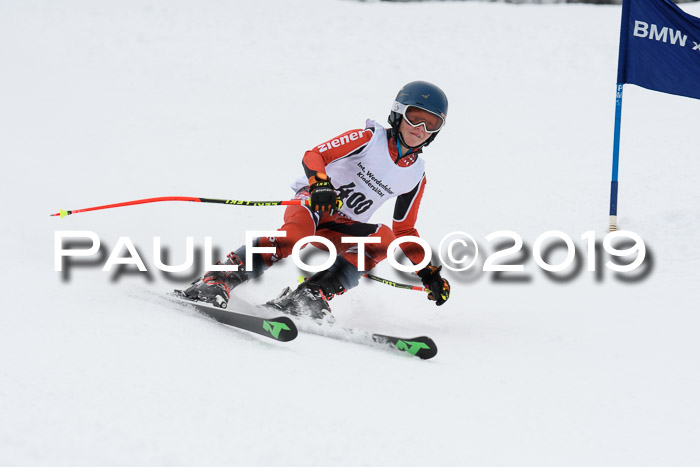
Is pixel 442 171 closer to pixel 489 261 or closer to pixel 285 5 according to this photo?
pixel 489 261

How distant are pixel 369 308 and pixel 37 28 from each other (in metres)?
9.85

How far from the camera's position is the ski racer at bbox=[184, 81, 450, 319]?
401 centimetres

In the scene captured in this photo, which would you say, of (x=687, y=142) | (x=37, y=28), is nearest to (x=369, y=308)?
(x=687, y=142)

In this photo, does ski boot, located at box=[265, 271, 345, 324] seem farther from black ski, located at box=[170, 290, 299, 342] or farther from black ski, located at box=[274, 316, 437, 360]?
black ski, located at box=[170, 290, 299, 342]

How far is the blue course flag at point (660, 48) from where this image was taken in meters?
5.86

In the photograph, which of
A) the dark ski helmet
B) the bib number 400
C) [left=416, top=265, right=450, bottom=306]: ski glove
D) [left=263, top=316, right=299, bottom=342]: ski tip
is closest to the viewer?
[left=263, top=316, right=299, bottom=342]: ski tip

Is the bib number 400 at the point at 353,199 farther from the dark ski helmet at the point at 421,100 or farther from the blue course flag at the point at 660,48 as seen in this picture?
the blue course flag at the point at 660,48

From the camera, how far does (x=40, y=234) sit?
5.55 metres

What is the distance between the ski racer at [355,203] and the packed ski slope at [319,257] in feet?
1.29

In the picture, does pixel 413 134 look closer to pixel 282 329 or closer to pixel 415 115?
Result: pixel 415 115

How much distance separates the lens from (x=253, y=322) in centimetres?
334

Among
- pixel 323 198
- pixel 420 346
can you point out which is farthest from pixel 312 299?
pixel 420 346

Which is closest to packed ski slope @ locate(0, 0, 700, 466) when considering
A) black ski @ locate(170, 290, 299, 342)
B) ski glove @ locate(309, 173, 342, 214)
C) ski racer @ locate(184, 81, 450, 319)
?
black ski @ locate(170, 290, 299, 342)

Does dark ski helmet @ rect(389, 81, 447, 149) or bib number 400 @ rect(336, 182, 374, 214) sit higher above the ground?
dark ski helmet @ rect(389, 81, 447, 149)
